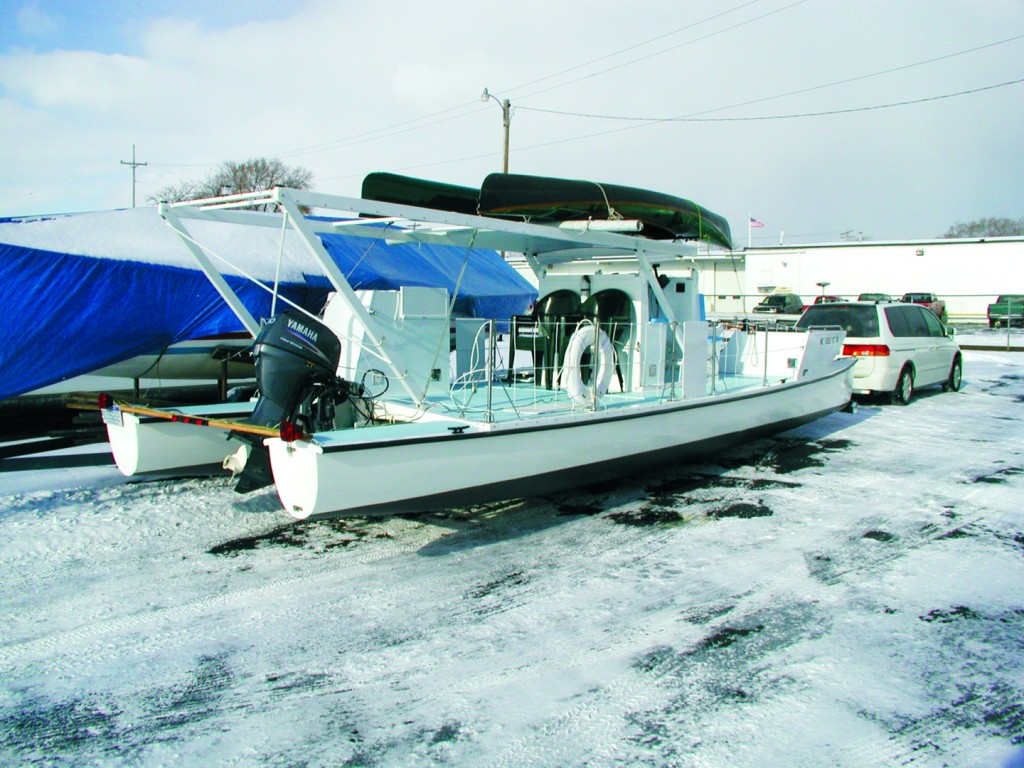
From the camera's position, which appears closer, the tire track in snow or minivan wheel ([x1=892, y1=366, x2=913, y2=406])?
the tire track in snow

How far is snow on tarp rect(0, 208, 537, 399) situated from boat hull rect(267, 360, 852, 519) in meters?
3.66

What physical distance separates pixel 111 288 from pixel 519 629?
8626 millimetres

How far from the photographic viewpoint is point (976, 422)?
34.0ft

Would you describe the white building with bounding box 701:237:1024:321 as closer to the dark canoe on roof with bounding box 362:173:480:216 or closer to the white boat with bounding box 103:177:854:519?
the white boat with bounding box 103:177:854:519

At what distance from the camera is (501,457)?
5.20 metres

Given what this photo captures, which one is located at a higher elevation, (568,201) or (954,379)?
(568,201)

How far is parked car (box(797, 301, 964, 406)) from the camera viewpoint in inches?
446

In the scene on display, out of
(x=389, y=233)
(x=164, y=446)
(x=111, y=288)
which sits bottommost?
(x=164, y=446)

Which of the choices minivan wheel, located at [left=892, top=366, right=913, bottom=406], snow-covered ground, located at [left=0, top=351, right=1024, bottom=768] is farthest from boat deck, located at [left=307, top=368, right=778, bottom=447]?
minivan wheel, located at [left=892, top=366, right=913, bottom=406]

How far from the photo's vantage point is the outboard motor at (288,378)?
5285mm

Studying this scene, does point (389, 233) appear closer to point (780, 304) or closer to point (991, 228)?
point (780, 304)

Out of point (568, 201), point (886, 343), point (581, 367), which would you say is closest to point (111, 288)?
point (568, 201)

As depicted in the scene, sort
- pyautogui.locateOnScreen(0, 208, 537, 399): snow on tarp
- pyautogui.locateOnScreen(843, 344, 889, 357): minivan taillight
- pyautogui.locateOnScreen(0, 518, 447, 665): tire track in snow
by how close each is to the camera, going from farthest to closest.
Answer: pyautogui.locateOnScreen(843, 344, 889, 357): minivan taillight → pyautogui.locateOnScreen(0, 208, 537, 399): snow on tarp → pyautogui.locateOnScreen(0, 518, 447, 665): tire track in snow

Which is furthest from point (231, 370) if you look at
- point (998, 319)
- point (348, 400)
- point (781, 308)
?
point (998, 319)
